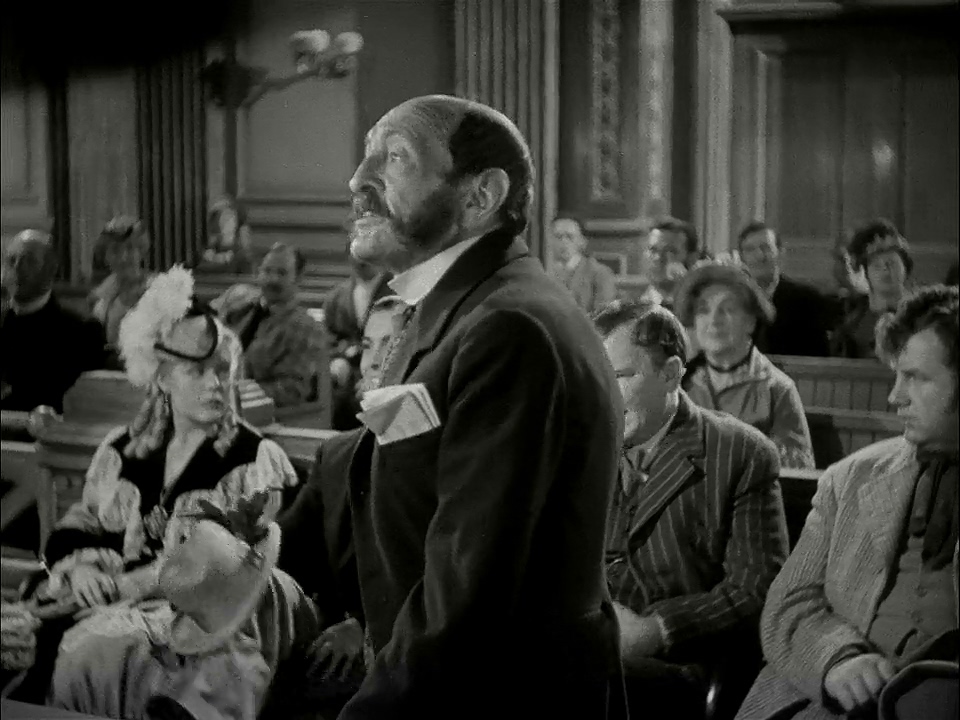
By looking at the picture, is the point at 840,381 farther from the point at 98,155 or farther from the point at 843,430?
the point at 98,155

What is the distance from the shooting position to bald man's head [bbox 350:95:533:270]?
3023 millimetres

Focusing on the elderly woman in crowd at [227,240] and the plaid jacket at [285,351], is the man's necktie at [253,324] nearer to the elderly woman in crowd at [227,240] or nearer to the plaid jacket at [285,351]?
the plaid jacket at [285,351]

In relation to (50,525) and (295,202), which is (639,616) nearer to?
(295,202)

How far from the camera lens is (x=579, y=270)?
11.0 feet

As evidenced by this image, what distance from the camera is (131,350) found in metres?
3.98

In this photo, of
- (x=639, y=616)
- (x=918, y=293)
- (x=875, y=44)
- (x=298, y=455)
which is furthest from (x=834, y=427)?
(x=298, y=455)

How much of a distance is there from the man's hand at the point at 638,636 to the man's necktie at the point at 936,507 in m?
0.61

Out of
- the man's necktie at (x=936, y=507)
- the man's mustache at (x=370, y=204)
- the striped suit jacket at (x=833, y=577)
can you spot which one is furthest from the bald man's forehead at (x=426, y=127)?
the man's necktie at (x=936, y=507)

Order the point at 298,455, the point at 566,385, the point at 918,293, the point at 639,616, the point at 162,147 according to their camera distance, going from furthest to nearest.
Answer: the point at 162,147 < the point at 298,455 < the point at 639,616 < the point at 918,293 < the point at 566,385

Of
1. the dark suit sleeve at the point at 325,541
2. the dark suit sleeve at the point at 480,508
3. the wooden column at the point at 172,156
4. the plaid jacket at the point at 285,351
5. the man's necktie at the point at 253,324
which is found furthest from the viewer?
the wooden column at the point at 172,156

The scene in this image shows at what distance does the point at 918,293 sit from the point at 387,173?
→ 3.74 ft

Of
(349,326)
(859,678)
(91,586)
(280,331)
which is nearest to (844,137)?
(859,678)

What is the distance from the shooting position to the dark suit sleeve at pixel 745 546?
3.16m

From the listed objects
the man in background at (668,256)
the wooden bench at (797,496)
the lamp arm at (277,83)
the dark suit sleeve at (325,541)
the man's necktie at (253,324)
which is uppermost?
the lamp arm at (277,83)
